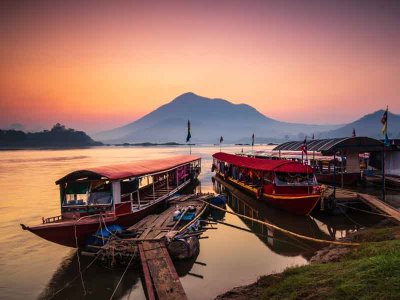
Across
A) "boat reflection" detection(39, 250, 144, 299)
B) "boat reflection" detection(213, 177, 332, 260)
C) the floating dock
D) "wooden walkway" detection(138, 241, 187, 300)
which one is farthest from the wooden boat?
"boat reflection" detection(213, 177, 332, 260)

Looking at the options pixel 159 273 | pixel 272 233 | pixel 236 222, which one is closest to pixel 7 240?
pixel 159 273

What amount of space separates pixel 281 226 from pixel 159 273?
12411 mm

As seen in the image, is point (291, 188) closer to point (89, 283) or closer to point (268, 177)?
point (268, 177)

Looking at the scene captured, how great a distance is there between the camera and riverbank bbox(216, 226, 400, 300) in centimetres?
784

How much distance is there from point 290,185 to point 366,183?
1368 cm

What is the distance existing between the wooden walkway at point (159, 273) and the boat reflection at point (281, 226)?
680 cm

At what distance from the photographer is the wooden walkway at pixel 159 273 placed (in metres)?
10.4

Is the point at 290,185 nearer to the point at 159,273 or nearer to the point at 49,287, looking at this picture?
the point at 159,273

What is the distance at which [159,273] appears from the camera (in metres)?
11.9

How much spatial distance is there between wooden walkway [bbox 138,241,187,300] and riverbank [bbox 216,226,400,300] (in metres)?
1.73

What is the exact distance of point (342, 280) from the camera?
8773 millimetres

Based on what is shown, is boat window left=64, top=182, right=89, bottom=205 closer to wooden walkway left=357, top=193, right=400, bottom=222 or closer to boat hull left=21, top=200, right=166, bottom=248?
boat hull left=21, top=200, right=166, bottom=248

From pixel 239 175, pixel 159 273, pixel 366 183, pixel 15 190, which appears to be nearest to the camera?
pixel 159 273

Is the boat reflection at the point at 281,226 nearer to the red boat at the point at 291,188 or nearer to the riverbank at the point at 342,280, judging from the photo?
the red boat at the point at 291,188
